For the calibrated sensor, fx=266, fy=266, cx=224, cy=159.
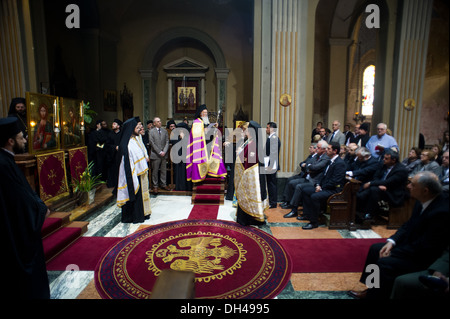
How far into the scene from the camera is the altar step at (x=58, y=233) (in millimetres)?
3693

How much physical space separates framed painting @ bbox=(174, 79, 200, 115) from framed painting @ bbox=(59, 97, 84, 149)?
5564 millimetres

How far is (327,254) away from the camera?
12.3ft

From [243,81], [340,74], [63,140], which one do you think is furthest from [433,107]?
[243,81]

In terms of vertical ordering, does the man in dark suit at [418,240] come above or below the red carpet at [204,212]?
above

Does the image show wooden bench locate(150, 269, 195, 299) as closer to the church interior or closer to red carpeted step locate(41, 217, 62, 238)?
the church interior

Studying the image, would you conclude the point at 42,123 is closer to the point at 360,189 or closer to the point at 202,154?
the point at 202,154

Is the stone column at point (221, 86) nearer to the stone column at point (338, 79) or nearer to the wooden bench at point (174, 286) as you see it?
the stone column at point (338, 79)

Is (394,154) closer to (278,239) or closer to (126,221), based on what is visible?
(278,239)

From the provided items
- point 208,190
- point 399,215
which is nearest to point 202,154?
point 208,190

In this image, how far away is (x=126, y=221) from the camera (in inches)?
194

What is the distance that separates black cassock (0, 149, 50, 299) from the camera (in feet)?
7.67

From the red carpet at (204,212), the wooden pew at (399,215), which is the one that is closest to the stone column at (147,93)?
the red carpet at (204,212)

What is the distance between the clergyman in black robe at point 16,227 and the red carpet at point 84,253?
3.10 ft
